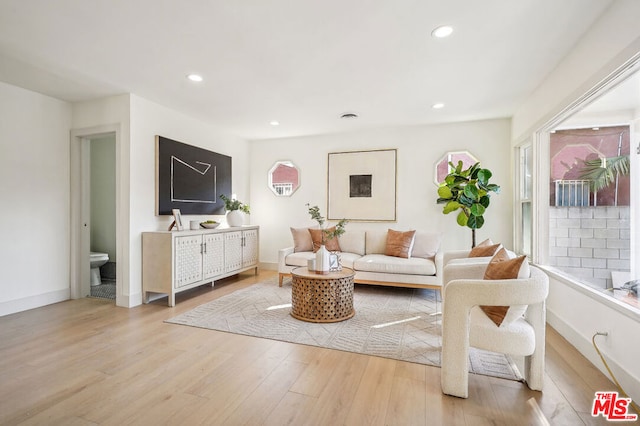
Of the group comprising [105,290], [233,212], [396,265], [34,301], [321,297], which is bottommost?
[105,290]

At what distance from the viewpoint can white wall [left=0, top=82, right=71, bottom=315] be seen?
3400mm

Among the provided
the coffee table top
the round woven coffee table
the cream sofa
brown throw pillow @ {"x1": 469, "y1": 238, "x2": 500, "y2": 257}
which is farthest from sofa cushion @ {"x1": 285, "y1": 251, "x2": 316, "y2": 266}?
brown throw pillow @ {"x1": 469, "y1": 238, "x2": 500, "y2": 257}

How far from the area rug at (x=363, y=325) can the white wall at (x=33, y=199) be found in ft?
6.21

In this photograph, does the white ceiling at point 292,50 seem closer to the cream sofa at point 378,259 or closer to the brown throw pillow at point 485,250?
the brown throw pillow at point 485,250

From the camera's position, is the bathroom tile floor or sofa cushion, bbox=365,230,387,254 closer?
the bathroom tile floor

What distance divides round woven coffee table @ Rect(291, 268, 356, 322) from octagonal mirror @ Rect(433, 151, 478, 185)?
8.77 feet

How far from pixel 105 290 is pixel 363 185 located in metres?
4.31

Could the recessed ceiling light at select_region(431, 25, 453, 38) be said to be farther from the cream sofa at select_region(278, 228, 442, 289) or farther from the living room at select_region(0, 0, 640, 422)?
the cream sofa at select_region(278, 228, 442, 289)

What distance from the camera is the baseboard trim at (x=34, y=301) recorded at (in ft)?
11.1

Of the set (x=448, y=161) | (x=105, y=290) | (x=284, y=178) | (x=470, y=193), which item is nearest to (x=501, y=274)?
(x=470, y=193)

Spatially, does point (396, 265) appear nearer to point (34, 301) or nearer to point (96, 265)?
point (34, 301)

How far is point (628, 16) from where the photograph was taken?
1.88m

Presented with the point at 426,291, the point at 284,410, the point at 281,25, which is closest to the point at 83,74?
the point at 281,25

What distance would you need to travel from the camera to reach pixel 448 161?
16.1 ft
